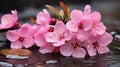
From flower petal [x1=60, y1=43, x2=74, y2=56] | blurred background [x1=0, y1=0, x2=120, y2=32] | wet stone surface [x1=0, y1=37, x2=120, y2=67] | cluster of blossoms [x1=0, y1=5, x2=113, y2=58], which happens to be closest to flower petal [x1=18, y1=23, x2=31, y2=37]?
cluster of blossoms [x1=0, y1=5, x2=113, y2=58]

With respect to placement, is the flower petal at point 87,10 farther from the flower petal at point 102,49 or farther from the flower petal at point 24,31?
the flower petal at point 24,31

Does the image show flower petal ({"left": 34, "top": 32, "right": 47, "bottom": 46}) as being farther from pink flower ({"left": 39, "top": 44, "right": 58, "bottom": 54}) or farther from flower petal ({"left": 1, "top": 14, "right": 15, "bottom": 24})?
flower petal ({"left": 1, "top": 14, "right": 15, "bottom": 24})

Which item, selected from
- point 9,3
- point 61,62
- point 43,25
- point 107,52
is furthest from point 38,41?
point 9,3

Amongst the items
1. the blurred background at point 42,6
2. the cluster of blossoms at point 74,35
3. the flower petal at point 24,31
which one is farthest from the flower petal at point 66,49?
the blurred background at point 42,6

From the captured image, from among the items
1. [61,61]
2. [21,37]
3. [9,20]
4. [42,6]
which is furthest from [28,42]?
[42,6]

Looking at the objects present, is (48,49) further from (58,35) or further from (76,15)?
(76,15)

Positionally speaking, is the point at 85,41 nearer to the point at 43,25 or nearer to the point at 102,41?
the point at 102,41
